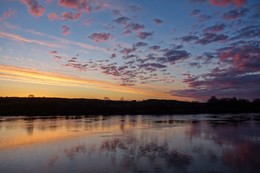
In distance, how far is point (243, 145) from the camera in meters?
18.2

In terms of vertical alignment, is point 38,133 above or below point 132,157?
above

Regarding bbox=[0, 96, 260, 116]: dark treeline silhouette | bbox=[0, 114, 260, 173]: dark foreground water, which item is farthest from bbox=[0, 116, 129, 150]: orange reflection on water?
bbox=[0, 96, 260, 116]: dark treeline silhouette

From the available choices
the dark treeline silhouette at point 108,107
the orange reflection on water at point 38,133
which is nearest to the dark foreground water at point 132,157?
the orange reflection on water at point 38,133

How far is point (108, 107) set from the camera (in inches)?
3204

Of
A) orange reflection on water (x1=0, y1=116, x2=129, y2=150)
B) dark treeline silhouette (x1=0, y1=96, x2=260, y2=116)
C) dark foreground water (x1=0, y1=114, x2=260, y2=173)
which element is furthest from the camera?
dark treeline silhouette (x1=0, y1=96, x2=260, y2=116)

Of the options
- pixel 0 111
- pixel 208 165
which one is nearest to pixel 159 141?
pixel 208 165

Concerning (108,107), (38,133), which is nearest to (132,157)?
(38,133)

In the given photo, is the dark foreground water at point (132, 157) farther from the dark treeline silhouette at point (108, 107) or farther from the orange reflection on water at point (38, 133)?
the dark treeline silhouette at point (108, 107)

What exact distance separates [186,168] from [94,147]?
23.2ft

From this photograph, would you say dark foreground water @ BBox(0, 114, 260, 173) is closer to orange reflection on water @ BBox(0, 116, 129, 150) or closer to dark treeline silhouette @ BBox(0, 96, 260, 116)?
orange reflection on water @ BBox(0, 116, 129, 150)

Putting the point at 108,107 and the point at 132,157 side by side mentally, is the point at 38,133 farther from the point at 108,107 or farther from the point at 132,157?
the point at 108,107

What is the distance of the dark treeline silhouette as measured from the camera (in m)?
66.4

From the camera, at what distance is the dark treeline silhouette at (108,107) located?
218 feet

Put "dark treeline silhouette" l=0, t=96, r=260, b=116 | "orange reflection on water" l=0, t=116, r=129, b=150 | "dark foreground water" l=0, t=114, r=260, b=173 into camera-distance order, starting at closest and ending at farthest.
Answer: "dark foreground water" l=0, t=114, r=260, b=173, "orange reflection on water" l=0, t=116, r=129, b=150, "dark treeline silhouette" l=0, t=96, r=260, b=116
